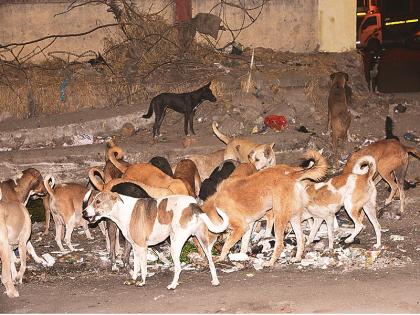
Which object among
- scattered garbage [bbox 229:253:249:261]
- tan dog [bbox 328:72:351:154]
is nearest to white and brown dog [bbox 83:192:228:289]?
scattered garbage [bbox 229:253:249:261]

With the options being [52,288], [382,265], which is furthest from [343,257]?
[52,288]

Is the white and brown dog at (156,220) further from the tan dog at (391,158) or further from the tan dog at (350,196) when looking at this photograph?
the tan dog at (391,158)

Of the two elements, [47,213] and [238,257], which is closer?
[238,257]

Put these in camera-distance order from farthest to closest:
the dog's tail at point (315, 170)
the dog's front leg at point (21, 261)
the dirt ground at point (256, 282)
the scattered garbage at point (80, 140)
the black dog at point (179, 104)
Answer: the scattered garbage at point (80, 140)
the black dog at point (179, 104)
the dog's tail at point (315, 170)
the dog's front leg at point (21, 261)
the dirt ground at point (256, 282)

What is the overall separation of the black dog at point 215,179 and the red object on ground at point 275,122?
3157mm

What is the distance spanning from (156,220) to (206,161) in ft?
12.6

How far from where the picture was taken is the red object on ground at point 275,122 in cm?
1523

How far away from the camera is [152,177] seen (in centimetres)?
1106

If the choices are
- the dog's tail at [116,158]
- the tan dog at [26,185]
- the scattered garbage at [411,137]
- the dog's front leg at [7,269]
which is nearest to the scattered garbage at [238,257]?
the dog's tail at [116,158]

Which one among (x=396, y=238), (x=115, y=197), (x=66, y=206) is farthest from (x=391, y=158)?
(x=66, y=206)

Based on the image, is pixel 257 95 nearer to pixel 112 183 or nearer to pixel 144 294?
pixel 112 183

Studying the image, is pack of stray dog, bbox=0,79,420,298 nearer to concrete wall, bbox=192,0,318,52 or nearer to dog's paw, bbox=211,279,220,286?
dog's paw, bbox=211,279,220,286

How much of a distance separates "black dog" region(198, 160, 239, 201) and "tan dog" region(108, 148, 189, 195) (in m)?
0.31

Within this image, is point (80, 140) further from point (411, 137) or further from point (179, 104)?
point (411, 137)
